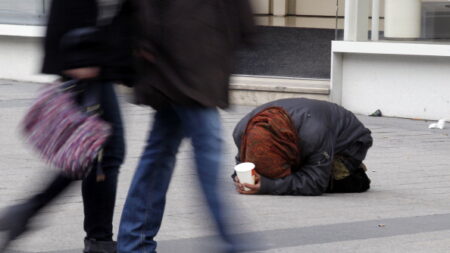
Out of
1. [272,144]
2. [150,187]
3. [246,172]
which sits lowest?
[246,172]

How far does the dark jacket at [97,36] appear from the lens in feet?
12.6

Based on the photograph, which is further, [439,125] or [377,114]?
[377,114]

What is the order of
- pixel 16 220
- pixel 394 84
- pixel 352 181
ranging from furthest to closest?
pixel 394 84 < pixel 352 181 < pixel 16 220

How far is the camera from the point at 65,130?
389 cm

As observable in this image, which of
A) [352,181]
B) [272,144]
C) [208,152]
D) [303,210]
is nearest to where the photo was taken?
[208,152]

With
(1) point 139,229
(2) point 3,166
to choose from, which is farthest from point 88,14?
(2) point 3,166

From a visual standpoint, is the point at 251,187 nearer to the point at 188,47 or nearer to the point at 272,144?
the point at 272,144

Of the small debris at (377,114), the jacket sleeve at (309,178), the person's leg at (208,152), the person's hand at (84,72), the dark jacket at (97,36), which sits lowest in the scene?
the small debris at (377,114)

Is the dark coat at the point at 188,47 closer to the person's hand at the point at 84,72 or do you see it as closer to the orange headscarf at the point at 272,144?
the person's hand at the point at 84,72

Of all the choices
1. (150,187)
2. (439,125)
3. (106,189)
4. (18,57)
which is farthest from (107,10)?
(18,57)

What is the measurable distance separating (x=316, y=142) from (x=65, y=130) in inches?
111

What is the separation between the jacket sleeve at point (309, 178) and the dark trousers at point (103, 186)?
214cm

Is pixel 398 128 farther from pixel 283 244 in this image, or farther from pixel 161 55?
pixel 161 55

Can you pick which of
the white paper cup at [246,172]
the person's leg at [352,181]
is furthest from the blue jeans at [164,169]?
the person's leg at [352,181]
